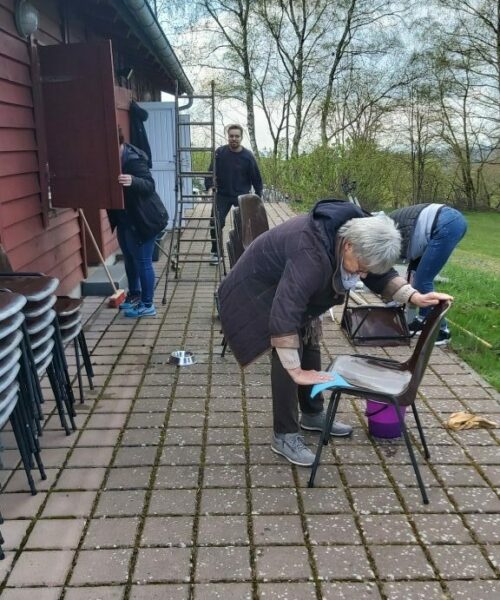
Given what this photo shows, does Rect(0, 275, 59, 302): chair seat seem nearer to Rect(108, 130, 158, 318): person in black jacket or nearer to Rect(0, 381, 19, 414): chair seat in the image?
Rect(0, 381, 19, 414): chair seat

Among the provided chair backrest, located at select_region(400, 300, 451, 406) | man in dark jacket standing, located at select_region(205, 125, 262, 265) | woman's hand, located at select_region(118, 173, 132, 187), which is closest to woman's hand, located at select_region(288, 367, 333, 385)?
chair backrest, located at select_region(400, 300, 451, 406)

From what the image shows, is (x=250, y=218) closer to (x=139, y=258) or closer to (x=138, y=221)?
(x=138, y=221)

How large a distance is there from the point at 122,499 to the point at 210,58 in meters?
21.8

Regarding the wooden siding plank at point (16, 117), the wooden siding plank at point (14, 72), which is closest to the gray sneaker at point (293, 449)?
the wooden siding plank at point (16, 117)

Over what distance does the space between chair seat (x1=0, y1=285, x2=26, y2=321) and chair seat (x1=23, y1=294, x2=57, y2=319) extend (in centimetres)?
30

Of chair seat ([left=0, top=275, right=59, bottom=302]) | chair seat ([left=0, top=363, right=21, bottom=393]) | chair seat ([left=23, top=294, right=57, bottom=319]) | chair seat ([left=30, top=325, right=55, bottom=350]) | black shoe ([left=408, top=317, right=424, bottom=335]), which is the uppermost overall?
chair seat ([left=0, top=275, right=59, bottom=302])

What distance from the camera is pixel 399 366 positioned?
2969mm

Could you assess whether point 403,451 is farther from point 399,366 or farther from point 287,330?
point 287,330

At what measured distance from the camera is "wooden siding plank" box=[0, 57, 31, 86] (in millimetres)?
4202

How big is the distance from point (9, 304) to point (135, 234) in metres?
2.99

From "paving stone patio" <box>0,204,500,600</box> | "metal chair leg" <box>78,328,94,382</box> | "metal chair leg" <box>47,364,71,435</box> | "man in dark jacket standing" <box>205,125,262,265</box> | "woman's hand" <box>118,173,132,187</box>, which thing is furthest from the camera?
"man in dark jacket standing" <box>205,125,262,265</box>

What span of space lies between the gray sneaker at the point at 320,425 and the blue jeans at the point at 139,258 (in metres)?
2.52

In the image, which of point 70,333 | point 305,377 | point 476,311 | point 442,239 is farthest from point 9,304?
point 476,311

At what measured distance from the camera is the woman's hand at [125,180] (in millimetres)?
4730
